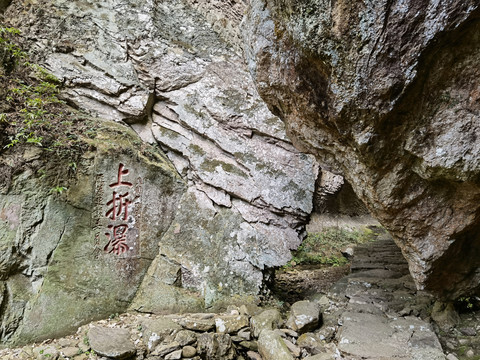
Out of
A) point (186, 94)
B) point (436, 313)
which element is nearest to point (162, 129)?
point (186, 94)

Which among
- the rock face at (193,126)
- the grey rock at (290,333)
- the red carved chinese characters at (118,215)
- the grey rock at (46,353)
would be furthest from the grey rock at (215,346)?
the red carved chinese characters at (118,215)

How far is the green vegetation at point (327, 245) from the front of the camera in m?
7.98

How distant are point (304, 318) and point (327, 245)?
438 cm

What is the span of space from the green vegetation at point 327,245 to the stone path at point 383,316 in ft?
5.94

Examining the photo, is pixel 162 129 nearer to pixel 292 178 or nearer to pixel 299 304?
pixel 292 178

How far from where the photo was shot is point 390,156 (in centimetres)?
316

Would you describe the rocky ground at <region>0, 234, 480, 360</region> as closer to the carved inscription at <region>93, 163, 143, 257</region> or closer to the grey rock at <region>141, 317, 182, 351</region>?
the grey rock at <region>141, 317, 182, 351</region>

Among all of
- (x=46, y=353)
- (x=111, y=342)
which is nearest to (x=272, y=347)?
(x=111, y=342)

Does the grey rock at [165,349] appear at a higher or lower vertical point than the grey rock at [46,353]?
higher

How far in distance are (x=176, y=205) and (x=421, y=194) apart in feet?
15.1

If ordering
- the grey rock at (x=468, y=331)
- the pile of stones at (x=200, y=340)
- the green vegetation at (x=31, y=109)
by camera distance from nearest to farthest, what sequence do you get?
the grey rock at (x=468, y=331) → the pile of stones at (x=200, y=340) → the green vegetation at (x=31, y=109)

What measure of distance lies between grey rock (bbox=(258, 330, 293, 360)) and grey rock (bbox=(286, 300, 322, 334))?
39 cm

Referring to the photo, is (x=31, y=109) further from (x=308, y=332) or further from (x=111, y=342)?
(x=308, y=332)

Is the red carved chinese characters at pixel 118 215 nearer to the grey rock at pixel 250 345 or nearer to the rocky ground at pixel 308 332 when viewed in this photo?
the rocky ground at pixel 308 332
